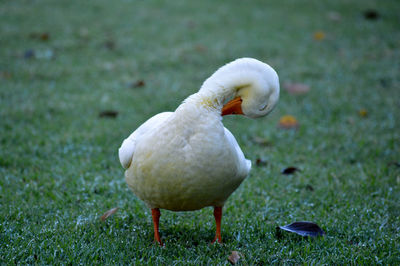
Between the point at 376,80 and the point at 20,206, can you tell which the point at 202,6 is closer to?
the point at 376,80

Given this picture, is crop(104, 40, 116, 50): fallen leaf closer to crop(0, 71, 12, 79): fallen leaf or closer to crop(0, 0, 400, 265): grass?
crop(0, 0, 400, 265): grass

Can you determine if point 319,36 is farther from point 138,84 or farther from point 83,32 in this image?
point 83,32

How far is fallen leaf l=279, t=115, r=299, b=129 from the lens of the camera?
221 inches

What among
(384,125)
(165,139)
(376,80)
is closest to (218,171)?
(165,139)

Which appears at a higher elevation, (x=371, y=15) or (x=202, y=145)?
(x=371, y=15)

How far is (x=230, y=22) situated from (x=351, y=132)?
15.2 feet

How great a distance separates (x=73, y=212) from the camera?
3.62 meters

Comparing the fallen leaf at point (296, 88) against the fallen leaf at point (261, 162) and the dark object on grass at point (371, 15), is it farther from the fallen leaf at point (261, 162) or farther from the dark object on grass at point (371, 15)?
the dark object on grass at point (371, 15)

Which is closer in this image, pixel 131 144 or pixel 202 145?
pixel 202 145

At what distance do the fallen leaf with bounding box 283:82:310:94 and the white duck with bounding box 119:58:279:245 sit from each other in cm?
374

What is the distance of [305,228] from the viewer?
3.34 meters

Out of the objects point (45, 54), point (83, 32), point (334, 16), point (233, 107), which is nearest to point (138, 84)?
point (45, 54)

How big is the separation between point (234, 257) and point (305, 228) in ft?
2.26

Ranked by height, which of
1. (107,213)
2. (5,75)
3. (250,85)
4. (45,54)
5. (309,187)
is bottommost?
Result: (309,187)
